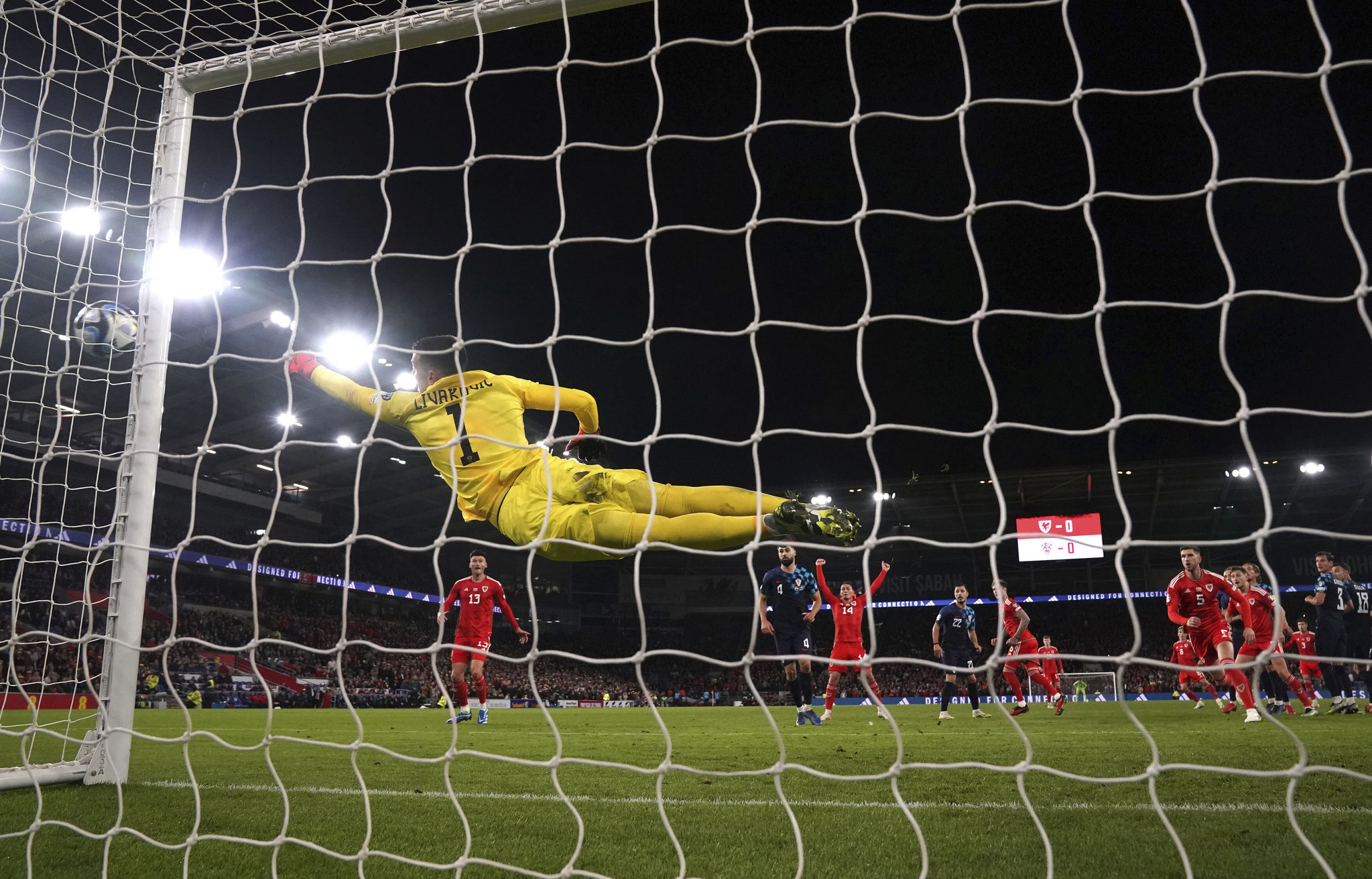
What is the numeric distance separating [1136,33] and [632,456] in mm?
12109

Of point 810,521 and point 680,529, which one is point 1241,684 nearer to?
point 810,521

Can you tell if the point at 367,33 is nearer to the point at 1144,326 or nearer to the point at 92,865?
the point at 92,865

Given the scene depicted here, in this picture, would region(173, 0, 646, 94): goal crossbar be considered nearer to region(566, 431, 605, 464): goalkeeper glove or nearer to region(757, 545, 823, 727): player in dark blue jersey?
region(566, 431, 605, 464): goalkeeper glove

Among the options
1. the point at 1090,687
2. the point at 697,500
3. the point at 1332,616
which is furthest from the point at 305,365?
the point at 1090,687


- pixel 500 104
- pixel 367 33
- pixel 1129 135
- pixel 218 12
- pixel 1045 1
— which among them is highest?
pixel 1129 135

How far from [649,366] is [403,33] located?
6.45 feet

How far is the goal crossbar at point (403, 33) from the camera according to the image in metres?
3.52

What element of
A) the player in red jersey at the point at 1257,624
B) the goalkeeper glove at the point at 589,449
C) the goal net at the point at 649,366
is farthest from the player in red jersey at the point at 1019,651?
the goalkeeper glove at the point at 589,449

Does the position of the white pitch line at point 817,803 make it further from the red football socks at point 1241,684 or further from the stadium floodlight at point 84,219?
the red football socks at point 1241,684

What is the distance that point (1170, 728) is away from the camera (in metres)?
7.07

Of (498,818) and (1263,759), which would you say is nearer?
(498,818)

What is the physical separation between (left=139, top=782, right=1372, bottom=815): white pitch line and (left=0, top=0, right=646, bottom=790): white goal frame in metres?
0.41

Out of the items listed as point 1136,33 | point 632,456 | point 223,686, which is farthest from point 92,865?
point 223,686

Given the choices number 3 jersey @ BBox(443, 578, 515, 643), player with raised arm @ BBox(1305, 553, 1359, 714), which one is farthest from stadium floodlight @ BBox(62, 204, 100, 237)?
player with raised arm @ BBox(1305, 553, 1359, 714)
